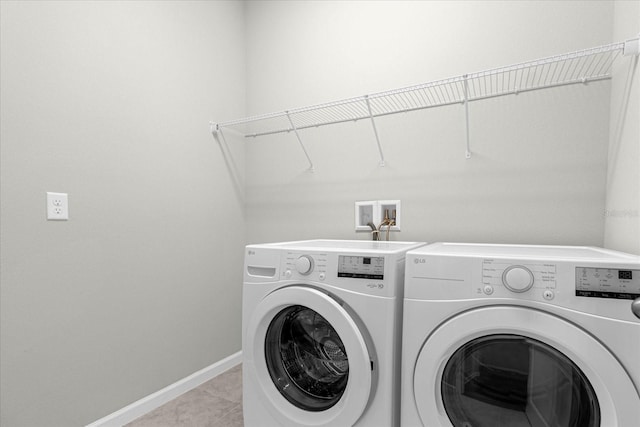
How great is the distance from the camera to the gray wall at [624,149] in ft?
3.48

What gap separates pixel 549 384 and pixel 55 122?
197cm

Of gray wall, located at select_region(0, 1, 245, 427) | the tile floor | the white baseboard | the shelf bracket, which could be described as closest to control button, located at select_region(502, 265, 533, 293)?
the shelf bracket

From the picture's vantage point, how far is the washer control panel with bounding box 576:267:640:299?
0.76m

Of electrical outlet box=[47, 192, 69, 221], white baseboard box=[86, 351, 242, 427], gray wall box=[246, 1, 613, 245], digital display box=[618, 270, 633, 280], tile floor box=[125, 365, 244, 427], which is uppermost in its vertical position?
gray wall box=[246, 1, 613, 245]

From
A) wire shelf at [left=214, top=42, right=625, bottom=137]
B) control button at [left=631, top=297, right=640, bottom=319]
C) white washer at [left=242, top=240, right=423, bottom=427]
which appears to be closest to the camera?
control button at [left=631, top=297, right=640, bottom=319]

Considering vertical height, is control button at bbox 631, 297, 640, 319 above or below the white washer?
above

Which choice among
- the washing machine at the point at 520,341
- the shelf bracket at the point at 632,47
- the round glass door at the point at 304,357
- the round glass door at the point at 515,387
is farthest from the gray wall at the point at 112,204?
the shelf bracket at the point at 632,47

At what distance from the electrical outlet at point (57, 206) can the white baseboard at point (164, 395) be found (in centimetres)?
94

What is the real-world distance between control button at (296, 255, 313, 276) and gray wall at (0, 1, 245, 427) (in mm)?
969

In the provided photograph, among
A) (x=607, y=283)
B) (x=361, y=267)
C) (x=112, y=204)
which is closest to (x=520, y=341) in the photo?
(x=607, y=283)

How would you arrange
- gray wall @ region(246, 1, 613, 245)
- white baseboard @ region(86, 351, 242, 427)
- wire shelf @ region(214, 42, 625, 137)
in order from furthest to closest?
white baseboard @ region(86, 351, 242, 427) → gray wall @ region(246, 1, 613, 245) → wire shelf @ region(214, 42, 625, 137)

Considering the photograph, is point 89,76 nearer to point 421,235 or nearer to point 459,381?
point 421,235

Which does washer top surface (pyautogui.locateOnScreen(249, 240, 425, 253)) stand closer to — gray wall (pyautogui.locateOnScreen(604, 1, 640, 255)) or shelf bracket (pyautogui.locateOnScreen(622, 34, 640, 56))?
gray wall (pyautogui.locateOnScreen(604, 1, 640, 255))

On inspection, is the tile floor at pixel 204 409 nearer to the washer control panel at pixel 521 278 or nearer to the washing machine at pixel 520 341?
the washing machine at pixel 520 341
